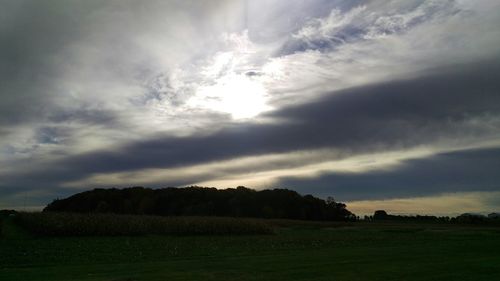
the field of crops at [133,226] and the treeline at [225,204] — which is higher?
the treeline at [225,204]

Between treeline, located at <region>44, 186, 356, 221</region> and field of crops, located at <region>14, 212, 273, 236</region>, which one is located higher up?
treeline, located at <region>44, 186, 356, 221</region>

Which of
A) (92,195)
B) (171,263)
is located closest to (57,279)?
(171,263)

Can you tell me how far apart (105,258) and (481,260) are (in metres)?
18.9

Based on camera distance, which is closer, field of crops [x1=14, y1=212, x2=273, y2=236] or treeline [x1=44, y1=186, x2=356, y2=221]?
field of crops [x1=14, y1=212, x2=273, y2=236]

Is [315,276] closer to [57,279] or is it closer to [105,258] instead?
[57,279]

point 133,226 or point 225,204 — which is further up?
point 225,204

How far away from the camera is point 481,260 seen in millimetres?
23625

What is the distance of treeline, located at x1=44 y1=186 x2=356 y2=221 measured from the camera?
12975cm

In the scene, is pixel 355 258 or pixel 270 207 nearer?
pixel 355 258

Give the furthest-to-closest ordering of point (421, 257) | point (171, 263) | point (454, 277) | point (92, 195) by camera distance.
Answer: point (92, 195) → point (421, 257) → point (171, 263) → point (454, 277)

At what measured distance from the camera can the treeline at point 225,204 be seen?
12975cm

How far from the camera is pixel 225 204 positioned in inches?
5202

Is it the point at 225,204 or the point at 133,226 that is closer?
the point at 133,226

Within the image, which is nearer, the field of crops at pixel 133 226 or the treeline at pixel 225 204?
the field of crops at pixel 133 226
